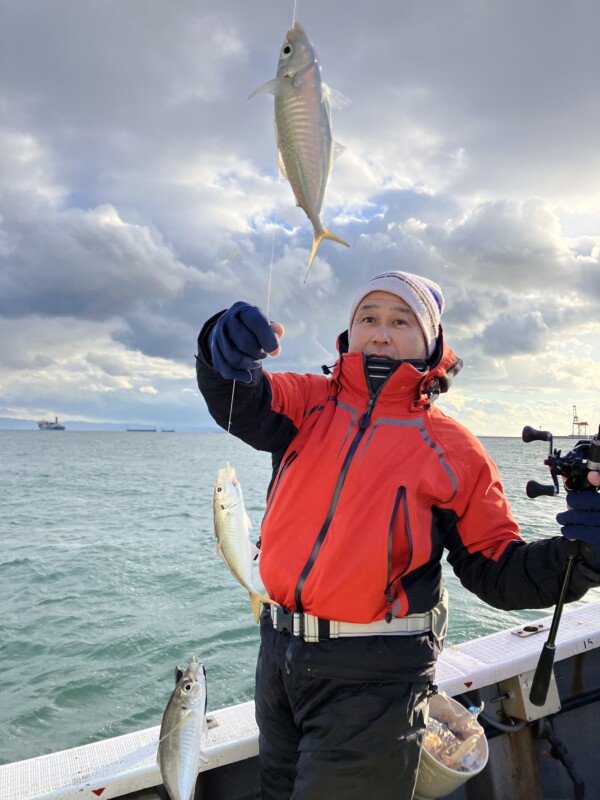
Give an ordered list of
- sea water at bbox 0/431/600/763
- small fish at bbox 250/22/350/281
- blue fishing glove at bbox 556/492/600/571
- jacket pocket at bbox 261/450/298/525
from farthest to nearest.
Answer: sea water at bbox 0/431/600/763, jacket pocket at bbox 261/450/298/525, blue fishing glove at bbox 556/492/600/571, small fish at bbox 250/22/350/281

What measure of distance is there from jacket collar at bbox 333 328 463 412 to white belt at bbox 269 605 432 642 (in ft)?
3.01

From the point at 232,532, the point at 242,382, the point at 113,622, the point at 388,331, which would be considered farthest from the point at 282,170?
the point at 113,622

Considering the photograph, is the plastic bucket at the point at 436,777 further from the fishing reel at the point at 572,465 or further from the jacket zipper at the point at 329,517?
the fishing reel at the point at 572,465

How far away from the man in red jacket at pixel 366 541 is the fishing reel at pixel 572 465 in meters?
0.11

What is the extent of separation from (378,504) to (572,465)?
88cm

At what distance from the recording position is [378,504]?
2.47 m

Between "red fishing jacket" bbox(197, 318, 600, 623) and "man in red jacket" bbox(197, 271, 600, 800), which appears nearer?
"man in red jacket" bbox(197, 271, 600, 800)

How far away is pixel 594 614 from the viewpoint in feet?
14.9

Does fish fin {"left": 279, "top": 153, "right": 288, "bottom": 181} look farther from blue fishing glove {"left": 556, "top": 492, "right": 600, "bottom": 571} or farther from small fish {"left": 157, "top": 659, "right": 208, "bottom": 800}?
small fish {"left": 157, "top": 659, "right": 208, "bottom": 800}

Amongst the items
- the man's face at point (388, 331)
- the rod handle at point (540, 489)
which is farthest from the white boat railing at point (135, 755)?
the man's face at point (388, 331)

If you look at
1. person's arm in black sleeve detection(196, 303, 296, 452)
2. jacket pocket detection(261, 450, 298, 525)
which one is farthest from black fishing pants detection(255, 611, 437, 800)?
person's arm in black sleeve detection(196, 303, 296, 452)

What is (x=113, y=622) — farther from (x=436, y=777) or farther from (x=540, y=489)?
(x=540, y=489)

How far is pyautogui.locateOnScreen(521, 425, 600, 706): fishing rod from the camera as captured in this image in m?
2.48

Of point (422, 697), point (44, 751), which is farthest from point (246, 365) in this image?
point (44, 751)
